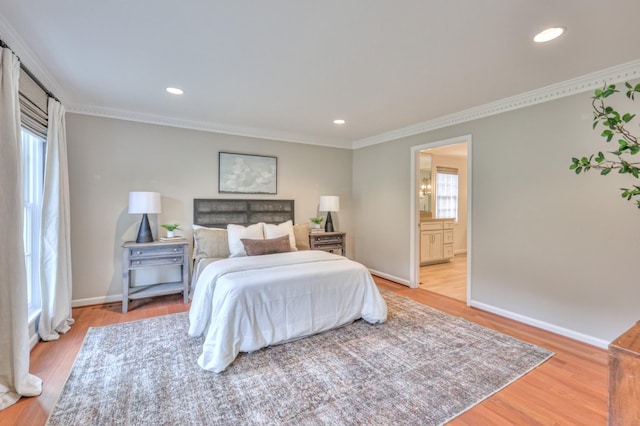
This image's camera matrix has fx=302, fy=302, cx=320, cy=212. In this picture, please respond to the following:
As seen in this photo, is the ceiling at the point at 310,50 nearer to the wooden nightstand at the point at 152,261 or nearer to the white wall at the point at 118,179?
the white wall at the point at 118,179

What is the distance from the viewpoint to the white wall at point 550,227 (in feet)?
8.76

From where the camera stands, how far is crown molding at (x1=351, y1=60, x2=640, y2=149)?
100 inches

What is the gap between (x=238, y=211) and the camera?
→ 461 centimetres

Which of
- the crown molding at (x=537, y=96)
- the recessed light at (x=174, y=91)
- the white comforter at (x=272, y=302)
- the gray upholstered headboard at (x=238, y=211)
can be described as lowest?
the white comforter at (x=272, y=302)

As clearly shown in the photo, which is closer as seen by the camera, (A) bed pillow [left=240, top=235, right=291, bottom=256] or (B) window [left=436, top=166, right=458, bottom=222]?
(A) bed pillow [left=240, top=235, right=291, bottom=256]

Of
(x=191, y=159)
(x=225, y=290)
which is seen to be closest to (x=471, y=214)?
(x=225, y=290)

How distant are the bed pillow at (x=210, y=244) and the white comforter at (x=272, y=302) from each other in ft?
2.27

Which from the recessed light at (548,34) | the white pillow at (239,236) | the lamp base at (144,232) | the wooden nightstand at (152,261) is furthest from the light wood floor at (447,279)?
the lamp base at (144,232)

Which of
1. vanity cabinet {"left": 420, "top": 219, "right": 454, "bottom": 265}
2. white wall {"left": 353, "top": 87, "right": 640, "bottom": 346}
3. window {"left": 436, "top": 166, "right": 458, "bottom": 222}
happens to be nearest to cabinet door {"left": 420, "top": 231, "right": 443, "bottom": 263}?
vanity cabinet {"left": 420, "top": 219, "right": 454, "bottom": 265}

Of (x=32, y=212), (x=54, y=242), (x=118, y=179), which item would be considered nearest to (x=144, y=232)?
(x=118, y=179)

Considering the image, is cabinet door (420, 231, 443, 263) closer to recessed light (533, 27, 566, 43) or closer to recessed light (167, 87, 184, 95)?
recessed light (533, 27, 566, 43)

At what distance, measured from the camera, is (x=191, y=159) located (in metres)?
4.31

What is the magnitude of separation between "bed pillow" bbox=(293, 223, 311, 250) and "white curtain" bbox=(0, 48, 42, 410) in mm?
2989

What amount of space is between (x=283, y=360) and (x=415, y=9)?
267 centimetres
